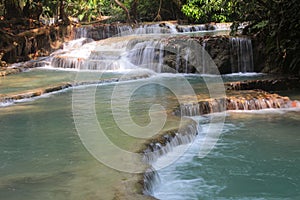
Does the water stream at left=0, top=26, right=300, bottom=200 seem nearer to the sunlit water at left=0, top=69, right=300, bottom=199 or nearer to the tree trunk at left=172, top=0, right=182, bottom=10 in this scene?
the sunlit water at left=0, top=69, right=300, bottom=199

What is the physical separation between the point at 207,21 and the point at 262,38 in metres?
9.85

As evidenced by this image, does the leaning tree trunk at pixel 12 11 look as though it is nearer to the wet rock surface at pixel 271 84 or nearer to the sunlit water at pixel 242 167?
the wet rock surface at pixel 271 84

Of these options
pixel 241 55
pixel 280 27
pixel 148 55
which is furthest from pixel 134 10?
pixel 280 27

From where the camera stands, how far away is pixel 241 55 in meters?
13.0

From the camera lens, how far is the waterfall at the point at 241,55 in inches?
510

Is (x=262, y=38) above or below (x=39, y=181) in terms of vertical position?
above

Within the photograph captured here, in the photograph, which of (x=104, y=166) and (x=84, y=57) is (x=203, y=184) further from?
(x=84, y=57)

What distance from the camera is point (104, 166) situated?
497cm

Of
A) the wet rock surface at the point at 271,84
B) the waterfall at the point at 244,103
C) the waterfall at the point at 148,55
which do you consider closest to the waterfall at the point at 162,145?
the waterfall at the point at 244,103

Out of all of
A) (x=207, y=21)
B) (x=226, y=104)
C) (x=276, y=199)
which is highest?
(x=207, y=21)

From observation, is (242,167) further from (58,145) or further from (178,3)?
(178,3)

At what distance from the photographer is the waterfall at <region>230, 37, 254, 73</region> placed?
1295 centimetres

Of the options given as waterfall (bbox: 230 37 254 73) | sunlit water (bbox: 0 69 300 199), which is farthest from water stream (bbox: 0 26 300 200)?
waterfall (bbox: 230 37 254 73)

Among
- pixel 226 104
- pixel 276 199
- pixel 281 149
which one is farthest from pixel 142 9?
pixel 276 199
